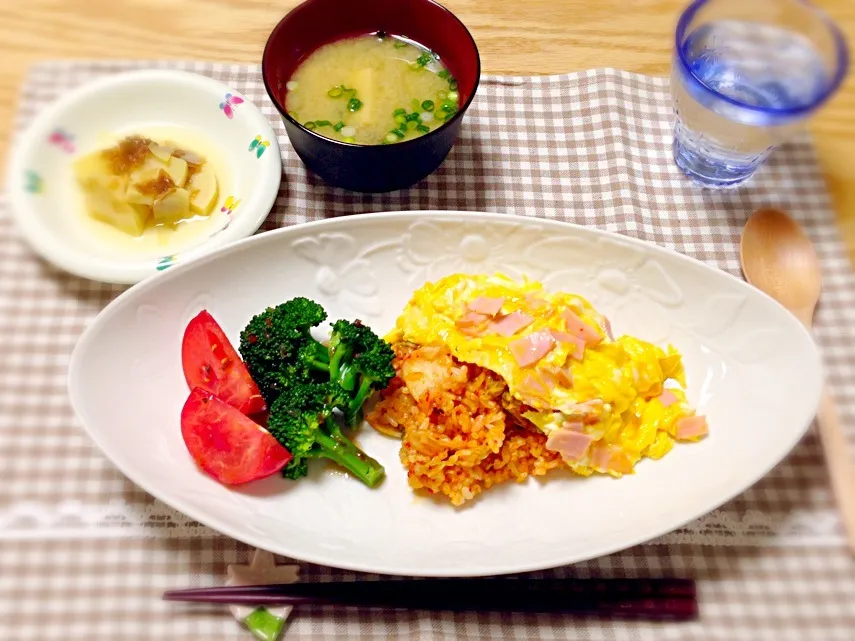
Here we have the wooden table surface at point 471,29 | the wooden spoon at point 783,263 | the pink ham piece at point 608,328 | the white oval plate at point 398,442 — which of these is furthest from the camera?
the wooden table surface at point 471,29

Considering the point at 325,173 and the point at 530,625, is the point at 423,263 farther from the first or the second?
the point at 530,625

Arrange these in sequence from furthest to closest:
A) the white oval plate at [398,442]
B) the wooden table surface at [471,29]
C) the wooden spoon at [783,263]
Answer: the wooden table surface at [471,29] → the wooden spoon at [783,263] → the white oval plate at [398,442]

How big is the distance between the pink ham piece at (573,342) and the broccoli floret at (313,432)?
543mm

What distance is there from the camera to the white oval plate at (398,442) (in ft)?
4.81

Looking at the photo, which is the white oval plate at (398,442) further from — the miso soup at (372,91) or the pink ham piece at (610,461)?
the miso soup at (372,91)

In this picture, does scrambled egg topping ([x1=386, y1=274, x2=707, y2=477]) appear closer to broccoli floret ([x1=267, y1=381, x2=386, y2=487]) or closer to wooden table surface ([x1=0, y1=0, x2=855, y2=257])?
broccoli floret ([x1=267, y1=381, x2=386, y2=487])

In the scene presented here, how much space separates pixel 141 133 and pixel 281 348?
100cm

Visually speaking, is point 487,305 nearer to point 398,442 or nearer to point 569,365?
point 569,365

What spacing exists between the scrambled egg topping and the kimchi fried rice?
5 cm

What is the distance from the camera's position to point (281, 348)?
1618mm

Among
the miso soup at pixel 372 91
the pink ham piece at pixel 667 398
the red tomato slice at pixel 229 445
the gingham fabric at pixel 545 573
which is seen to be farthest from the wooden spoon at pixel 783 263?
the red tomato slice at pixel 229 445

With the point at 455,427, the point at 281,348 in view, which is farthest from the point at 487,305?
the point at 281,348

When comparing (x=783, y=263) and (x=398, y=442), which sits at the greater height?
(x=783, y=263)

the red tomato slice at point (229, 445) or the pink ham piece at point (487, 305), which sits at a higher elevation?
the pink ham piece at point (487, 305)
